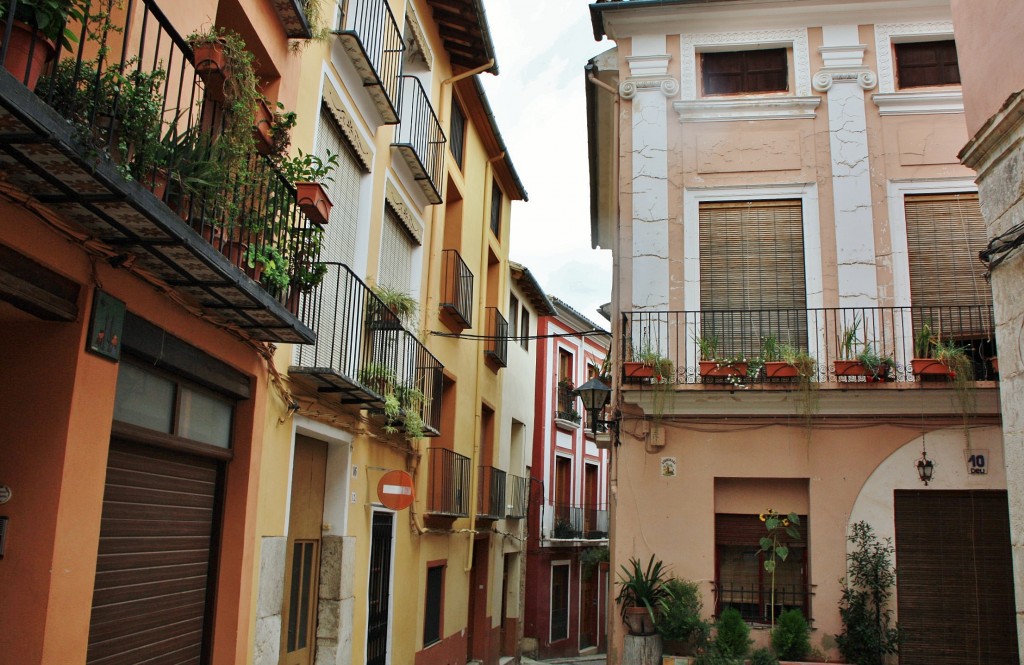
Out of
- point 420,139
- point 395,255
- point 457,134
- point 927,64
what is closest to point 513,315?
point 457,134

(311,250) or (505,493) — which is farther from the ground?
(311,250)

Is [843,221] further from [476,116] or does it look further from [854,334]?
[476,116]

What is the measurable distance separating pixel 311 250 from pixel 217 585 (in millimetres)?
2743

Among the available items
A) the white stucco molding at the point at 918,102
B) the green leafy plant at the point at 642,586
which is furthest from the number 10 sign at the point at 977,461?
the white stucco molding at the point at 918,102

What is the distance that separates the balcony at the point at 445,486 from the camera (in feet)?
43.1

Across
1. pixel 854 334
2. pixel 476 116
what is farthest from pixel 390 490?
pixel 476 116

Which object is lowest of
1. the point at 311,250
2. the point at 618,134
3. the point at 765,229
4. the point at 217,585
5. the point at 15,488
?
the point at 217,585

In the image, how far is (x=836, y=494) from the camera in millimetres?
9977

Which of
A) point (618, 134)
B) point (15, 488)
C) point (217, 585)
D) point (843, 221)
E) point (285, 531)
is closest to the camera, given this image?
point (15, 488)

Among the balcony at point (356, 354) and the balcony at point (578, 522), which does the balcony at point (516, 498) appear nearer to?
the balcony at point (578, 522)

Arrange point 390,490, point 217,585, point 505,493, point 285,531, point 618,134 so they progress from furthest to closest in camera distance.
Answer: point 505,493 < point 618,134 < point 390,490 < point 285,531 < point 217,585

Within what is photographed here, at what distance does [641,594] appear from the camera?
32.2 feet

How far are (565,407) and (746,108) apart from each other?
628 inches

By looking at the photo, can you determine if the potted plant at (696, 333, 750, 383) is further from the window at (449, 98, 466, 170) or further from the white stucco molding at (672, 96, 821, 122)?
the window at (449, 98, 466, 170)
